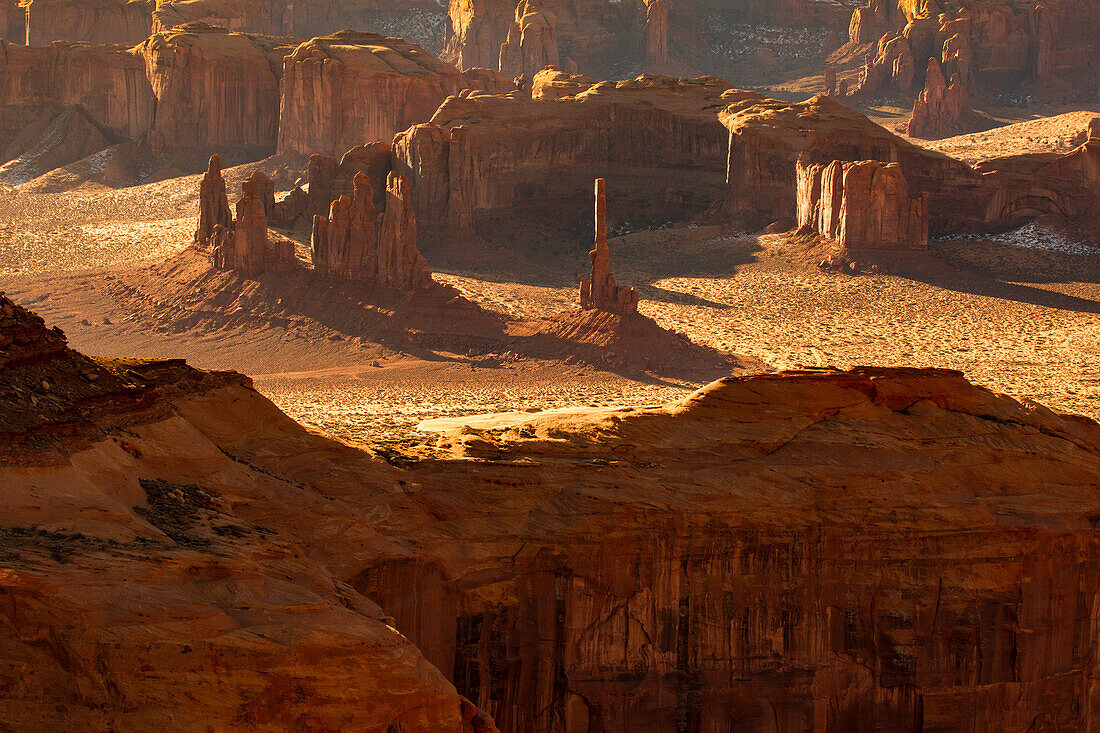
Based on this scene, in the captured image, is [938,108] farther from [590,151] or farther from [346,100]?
[346,100]

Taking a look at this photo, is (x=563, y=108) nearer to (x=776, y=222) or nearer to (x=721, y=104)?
(x=721, y=104)

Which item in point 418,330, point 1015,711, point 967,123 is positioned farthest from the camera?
point 967,123

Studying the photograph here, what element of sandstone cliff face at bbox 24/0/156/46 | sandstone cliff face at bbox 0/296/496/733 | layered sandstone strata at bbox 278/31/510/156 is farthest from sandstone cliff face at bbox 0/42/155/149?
sandstone cliff face at bbox 0/296/496/733

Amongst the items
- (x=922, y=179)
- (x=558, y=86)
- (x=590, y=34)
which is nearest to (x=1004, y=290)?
(x=922, y=179)

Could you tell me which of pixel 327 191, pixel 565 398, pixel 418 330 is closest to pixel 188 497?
pixel 565 398

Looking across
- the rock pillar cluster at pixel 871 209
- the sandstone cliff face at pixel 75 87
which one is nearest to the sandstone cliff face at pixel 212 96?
the sandstone cliff face at pixel 75 87

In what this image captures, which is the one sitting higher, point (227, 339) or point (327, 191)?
point (327, 191)

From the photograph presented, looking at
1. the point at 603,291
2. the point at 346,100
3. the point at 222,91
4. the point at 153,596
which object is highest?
the point at 222,91

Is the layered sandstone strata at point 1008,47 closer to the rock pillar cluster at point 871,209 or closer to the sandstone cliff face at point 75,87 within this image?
the sandstone cliff face at point 75,87
